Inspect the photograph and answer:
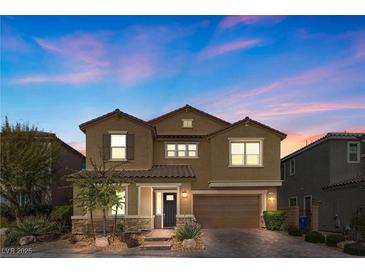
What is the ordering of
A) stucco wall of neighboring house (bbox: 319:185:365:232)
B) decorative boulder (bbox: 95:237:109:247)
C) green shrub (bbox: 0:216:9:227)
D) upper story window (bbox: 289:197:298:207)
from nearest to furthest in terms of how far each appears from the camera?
decorative boulder (bbox: 95:237:109:247) → stucco wall of neighboring house (bbox: 319:185:365:232) → green shrub (bbox: 0:216:9:227) → upper story window (bbox: 289:197:298:207)

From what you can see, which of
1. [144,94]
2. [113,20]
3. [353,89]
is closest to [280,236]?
[353,89]

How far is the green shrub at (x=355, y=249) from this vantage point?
18.2 m

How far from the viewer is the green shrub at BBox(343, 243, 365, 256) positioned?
1825cm

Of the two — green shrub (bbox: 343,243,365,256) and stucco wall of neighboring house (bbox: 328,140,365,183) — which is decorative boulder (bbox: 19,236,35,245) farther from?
stucco wall of neighboring house (bbox: 328,140,365,183)

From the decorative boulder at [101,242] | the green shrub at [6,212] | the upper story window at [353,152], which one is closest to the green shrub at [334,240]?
the upper story window at [353,152]

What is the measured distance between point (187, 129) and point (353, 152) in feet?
34.8

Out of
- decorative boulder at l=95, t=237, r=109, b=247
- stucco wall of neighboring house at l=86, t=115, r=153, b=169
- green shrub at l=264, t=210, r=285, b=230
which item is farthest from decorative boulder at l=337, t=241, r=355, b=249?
stucco wall of neighboring house at l=86, t=115, r=153, b=169

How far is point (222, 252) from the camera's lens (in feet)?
62.7

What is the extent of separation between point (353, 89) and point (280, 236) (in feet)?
28.5

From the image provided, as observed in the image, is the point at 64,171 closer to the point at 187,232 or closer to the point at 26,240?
the point at 26,240

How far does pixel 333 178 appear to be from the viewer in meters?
28.5

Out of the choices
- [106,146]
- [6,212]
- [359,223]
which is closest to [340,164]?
[359,223]

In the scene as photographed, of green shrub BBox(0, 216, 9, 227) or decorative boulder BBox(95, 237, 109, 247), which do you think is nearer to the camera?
decorative boulder BBox(95, 237, 109, 247)
